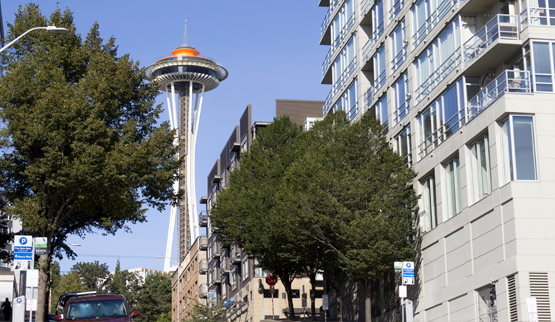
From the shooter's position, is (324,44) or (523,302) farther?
(324,44)

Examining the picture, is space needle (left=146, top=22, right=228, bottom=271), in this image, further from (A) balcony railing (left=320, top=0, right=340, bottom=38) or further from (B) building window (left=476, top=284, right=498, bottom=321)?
(B) building window (left=476, top=284, right=498, bottom=321)

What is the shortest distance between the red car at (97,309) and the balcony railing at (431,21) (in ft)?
69.8

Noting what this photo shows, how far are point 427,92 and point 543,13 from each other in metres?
8.75

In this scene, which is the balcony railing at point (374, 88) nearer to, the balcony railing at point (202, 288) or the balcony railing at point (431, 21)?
the balcony railing at point (431, 21)

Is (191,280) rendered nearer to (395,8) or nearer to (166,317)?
(166,317)

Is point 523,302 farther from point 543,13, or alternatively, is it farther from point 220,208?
point 220,208

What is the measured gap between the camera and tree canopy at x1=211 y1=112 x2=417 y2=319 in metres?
38.1

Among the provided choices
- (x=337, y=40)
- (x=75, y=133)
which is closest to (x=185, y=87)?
(x=337, y=40)

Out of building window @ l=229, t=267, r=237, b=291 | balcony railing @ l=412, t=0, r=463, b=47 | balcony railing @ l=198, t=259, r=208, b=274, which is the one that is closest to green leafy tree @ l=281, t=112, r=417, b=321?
balcony railing @ l=412, t=0, r=463, b=47

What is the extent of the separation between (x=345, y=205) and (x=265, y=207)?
8605 mm

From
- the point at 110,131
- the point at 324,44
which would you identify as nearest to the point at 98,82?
the point at 110,131

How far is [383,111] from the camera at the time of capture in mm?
49094

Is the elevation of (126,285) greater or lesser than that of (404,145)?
greater

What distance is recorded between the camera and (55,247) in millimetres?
43750
